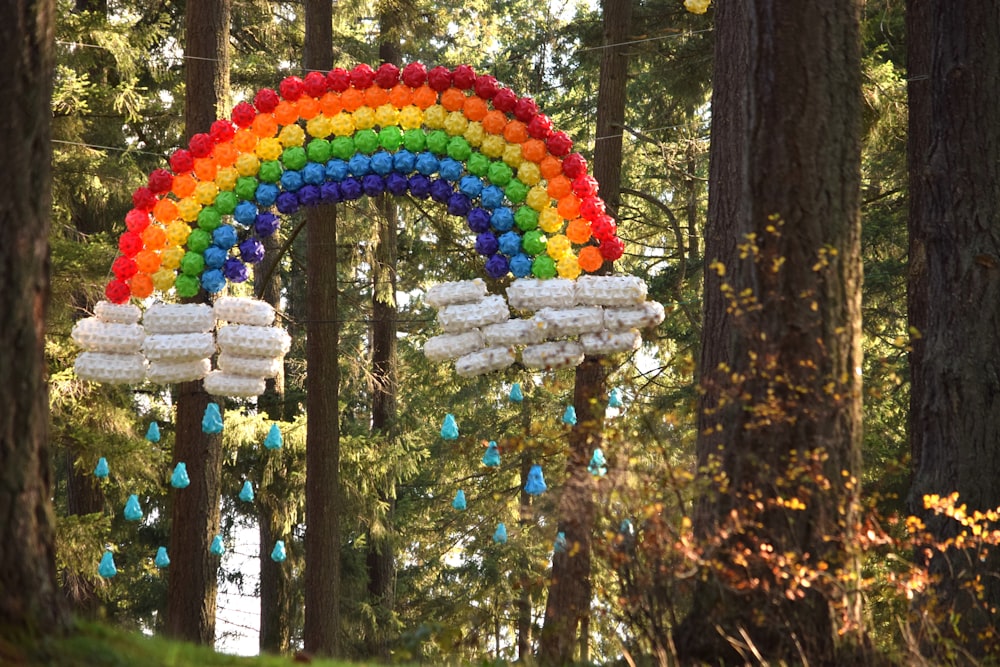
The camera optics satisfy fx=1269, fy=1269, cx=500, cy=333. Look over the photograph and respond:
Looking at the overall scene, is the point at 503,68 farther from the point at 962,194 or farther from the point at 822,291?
the point at 822,291

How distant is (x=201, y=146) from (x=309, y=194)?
32.3 inches

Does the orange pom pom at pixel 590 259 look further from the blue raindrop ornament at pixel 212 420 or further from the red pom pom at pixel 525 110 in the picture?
the blue raindrop ornament at pixel 212 420

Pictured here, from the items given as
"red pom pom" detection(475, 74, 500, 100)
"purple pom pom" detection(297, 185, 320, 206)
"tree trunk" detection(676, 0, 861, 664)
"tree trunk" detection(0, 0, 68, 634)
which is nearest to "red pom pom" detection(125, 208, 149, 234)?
"purple pom pom" detection(297, 185, 320, 206)

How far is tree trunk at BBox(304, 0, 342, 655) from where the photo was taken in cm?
1274

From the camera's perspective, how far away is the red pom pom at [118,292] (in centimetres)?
860

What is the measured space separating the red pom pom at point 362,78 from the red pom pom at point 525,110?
3.48 feet

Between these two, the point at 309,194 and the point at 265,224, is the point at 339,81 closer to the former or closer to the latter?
the point at 309,194

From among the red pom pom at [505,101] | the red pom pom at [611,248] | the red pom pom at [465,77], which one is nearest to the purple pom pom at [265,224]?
the red pom pom at [465,77]

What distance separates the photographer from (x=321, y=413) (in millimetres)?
12805

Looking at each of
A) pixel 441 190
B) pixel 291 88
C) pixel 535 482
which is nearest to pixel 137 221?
pixel 291 88

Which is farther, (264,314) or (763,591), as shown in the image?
(264,314)

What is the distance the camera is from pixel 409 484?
2125 cm

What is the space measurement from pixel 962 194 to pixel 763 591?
361cm

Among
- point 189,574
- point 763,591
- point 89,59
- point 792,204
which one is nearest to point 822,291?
point 792,204
